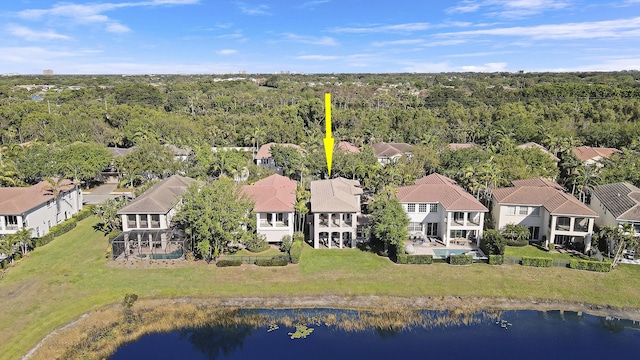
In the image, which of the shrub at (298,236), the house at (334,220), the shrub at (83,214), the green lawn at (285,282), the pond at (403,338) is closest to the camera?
the pond at (403,338)

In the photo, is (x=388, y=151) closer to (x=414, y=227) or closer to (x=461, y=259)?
(x=414, y=227)

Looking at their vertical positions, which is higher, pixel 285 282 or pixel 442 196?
pixel 442 196

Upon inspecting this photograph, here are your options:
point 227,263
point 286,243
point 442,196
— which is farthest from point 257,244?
point 442,196

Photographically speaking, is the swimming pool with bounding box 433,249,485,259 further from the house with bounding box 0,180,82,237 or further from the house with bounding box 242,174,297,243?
the house with bounding box 0,180,82,237

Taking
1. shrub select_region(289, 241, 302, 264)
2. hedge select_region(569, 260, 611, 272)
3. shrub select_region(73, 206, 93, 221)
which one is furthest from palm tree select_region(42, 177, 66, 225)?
hedge select_region(569, 260, 611, 272)

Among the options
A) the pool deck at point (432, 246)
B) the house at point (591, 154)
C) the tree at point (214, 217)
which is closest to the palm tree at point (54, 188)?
the tree at point (214, 217)

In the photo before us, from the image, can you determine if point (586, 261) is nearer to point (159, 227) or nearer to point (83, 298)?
point (159, 227)

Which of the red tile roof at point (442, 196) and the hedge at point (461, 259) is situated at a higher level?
the red tile roof at point (442, 196)

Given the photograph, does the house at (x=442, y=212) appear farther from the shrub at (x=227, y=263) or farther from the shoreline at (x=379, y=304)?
the shrub at (x=227, y=263)
